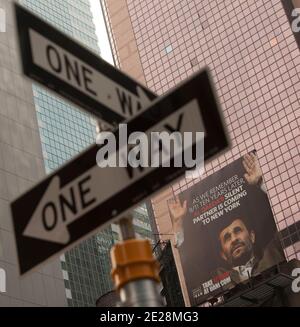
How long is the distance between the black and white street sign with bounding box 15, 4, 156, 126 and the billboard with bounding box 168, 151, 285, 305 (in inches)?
1824

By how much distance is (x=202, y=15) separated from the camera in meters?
126

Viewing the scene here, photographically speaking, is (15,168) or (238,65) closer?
(15,168)

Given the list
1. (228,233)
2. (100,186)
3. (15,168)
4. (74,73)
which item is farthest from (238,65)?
(100,186)

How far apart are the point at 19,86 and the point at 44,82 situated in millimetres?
54276

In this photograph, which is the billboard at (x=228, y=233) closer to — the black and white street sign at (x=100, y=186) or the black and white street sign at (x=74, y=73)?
the black and white street sign at (x=74, y=73)

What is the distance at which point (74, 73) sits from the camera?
518cm

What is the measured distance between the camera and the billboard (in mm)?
52094

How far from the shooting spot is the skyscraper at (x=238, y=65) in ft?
346

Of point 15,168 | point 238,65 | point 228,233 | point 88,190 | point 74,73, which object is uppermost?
point 238,65

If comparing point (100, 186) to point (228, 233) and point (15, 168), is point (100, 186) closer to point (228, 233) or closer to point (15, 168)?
point (15, 168)

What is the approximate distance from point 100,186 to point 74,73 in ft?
2.86

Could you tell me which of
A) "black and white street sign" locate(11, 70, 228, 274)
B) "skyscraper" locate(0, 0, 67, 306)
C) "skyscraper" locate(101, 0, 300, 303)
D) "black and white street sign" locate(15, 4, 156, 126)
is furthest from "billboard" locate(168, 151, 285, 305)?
"black and white street sign" locate(11, 70, 228, 274)
